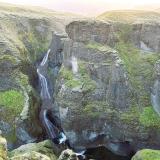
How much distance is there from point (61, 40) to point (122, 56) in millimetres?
8162

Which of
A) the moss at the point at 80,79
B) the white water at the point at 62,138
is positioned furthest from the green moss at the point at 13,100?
the white water at the point at 62,138

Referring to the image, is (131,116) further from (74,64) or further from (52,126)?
(52,126)

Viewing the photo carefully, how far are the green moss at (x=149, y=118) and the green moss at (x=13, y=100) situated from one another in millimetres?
12585

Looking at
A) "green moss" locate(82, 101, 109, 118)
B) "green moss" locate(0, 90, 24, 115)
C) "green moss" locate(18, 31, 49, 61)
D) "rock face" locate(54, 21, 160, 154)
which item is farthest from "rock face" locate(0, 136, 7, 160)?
"green moss" locate(18, 31, 49, 61)

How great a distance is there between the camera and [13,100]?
4441 cm

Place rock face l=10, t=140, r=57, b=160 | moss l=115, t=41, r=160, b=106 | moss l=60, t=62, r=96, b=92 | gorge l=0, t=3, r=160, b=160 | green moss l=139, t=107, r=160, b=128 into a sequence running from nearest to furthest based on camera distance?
rock face l=10, t=140, r=57, b=160
green moss l=139, t=107, r=160, b=128
gorge l=0, t=3, r=160, b=160
moss l=60, t=62, r=96, b=92
moss l=115, t=41, r=160, b=106

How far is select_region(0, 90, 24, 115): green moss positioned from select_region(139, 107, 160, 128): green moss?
12.6 meters

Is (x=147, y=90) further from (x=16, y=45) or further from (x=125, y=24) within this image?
(x=16, y=45)

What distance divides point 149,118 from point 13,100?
14198mm

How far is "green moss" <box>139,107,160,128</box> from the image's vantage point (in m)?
40.8

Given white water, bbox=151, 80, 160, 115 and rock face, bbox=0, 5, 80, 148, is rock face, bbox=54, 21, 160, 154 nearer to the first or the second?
white water, bbox=151, 80, 160, 115

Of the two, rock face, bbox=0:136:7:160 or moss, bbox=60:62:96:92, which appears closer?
rock face, bbox=0:136:7:160

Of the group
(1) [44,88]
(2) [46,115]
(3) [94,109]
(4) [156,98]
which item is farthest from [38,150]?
(1) [44,88]

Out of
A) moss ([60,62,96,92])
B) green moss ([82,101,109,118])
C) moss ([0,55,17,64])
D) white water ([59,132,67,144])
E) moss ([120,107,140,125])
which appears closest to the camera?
moss ([120,107,140,125])
